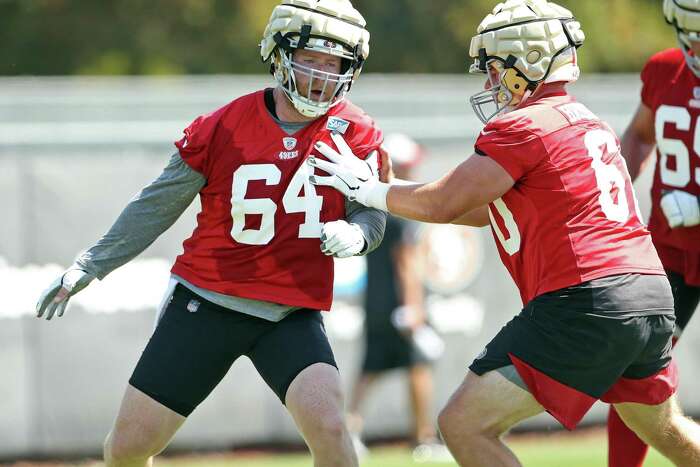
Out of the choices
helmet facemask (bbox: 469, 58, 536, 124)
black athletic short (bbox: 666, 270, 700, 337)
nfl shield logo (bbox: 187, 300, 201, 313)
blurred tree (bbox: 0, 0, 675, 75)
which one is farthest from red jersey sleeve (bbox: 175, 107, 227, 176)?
blurred tree (bbox: 0, 0, 675, 75)

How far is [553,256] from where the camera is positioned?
4516mm

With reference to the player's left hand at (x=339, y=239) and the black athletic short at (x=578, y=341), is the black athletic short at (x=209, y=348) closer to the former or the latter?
the player's left hand at (x=339, y=239)

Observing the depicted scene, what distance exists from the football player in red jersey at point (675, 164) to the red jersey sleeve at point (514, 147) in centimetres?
113

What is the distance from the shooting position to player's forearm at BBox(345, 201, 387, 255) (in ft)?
16.0

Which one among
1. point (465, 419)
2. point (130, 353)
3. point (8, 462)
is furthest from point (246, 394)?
point (465, 419)

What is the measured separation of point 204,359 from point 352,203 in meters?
0.84

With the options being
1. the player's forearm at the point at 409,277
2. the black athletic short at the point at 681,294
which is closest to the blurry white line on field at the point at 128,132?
the player's forearm at the point at 409,277

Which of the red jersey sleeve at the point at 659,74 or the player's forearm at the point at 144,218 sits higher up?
the red jersey sleeve at the point at 659,74

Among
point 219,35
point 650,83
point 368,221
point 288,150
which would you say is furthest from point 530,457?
point 219,35

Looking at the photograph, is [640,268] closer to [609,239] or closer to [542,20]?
[609,239]

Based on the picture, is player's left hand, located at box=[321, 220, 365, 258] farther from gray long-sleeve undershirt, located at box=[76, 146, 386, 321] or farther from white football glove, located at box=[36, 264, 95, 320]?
white football glove, located at box=[36, 264, 95, 320]

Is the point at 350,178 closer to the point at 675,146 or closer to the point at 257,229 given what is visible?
the point at 257,229

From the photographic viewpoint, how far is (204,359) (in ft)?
16.1

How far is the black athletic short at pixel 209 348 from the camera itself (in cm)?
482
